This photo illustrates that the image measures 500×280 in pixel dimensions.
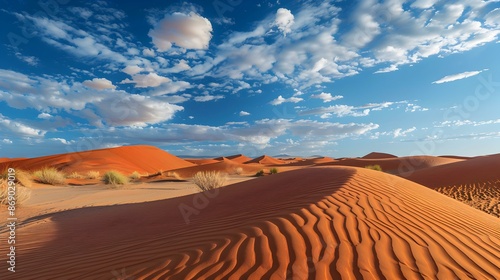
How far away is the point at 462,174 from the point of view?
15766 mm

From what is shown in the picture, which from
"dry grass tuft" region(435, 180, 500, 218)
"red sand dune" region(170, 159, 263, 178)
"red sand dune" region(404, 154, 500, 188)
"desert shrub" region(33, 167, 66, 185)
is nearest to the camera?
"dry grass tuft" region(435, 180, 500, 218)

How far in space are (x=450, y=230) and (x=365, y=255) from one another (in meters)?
2.14

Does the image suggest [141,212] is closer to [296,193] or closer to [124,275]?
[296,193]

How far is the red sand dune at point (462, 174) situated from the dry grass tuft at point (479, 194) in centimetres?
75

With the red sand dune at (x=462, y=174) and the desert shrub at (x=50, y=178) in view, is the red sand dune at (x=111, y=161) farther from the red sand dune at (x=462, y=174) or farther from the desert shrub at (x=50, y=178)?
the red sand dune at (x=462, y=174)

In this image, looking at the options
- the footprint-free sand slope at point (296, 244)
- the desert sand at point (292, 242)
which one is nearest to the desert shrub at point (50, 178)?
the desert sand at point (292, 242)

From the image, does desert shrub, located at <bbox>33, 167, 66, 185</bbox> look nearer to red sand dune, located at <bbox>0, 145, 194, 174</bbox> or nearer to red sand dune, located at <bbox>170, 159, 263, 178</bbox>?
red sand dune, located at <bbox>0, 145, 194, 174</bbox>

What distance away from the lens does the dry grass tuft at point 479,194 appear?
10.2m

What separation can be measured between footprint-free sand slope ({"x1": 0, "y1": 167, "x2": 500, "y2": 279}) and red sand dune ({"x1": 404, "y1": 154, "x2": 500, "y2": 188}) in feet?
35.8

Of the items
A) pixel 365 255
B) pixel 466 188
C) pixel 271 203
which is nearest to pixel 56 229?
pixel 271 203

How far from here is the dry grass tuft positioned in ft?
33.5

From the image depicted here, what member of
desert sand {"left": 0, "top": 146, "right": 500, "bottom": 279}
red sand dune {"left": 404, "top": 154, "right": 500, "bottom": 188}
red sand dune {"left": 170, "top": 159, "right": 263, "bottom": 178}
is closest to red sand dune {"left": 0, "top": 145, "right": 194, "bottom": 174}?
red sand dune {"left": 170, "top": 159, "right": 263, "bottom": 178}

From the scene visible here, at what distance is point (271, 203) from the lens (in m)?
5.67

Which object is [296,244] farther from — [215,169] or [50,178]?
[215,169]
